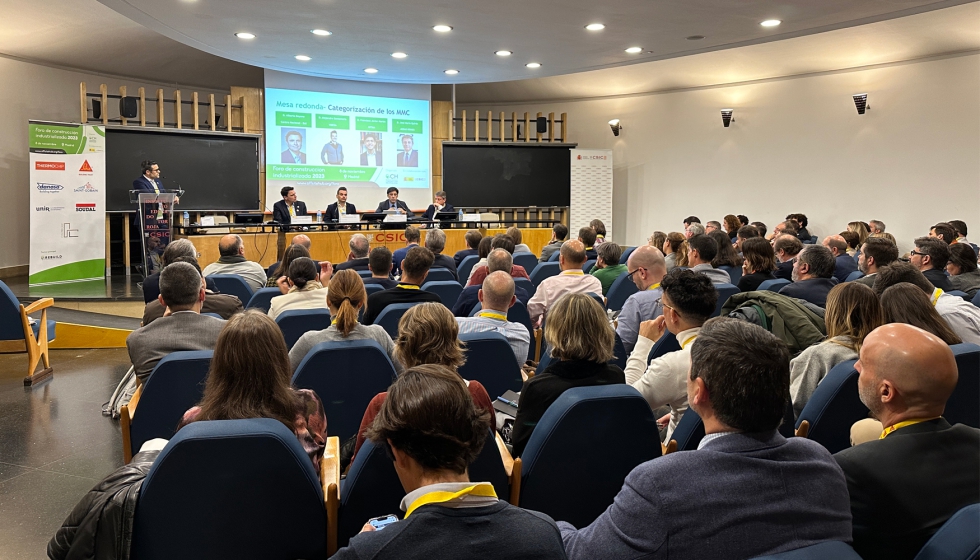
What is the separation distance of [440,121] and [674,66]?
441 centimetres

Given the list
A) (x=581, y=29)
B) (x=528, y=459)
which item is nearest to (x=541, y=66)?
(x=581, y=29)

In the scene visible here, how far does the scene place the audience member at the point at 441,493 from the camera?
1.22 m

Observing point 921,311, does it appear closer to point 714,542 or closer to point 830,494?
point 830,494

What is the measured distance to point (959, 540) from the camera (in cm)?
124

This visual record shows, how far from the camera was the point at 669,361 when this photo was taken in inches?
102

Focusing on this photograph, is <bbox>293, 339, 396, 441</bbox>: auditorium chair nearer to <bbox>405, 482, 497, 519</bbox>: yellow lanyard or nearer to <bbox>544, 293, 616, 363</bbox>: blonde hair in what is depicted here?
<bbox>544, 293, 616, 363</bbox>: blonde hair

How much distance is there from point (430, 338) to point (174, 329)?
1361 mm

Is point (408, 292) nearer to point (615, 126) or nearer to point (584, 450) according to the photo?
point (584, 450)

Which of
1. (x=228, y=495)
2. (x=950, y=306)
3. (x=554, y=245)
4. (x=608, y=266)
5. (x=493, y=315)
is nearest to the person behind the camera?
(x=228, y=495)

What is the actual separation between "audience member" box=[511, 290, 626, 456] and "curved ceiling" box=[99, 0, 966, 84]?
5.41 meters

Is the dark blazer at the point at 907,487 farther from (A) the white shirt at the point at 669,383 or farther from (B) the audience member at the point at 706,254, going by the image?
(B) the audience member at the point at 706,254

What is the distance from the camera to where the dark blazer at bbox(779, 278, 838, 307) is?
4.01 meters

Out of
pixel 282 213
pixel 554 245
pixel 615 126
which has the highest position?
pixel 615 126

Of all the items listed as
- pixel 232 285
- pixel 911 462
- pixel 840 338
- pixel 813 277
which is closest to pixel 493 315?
pixel 840 338
